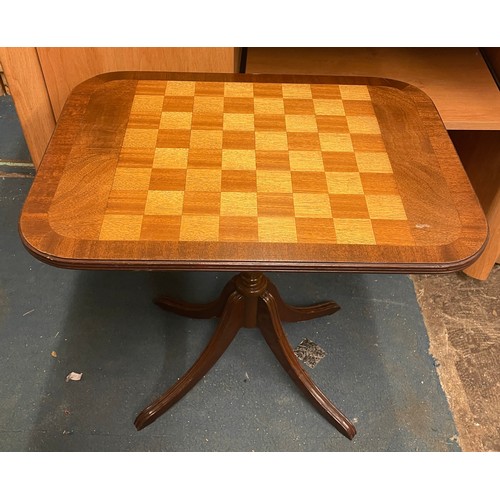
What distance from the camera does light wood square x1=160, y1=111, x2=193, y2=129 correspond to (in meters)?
1.25

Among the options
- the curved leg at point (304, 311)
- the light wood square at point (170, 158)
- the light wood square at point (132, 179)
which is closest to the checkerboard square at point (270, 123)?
the light wood square at point (170, 158)

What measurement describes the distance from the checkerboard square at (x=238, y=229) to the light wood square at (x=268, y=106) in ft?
1.34

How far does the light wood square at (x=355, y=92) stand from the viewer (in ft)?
4.48

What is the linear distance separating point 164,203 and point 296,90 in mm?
566

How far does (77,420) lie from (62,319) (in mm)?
386

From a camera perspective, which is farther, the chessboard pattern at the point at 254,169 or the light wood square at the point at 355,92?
the light wood square at the point at 355,92

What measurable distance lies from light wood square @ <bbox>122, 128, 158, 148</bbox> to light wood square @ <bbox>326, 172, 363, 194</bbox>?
420 mm

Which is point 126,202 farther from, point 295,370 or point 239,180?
point 295,370

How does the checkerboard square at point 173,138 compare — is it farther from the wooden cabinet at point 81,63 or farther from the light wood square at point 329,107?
the wooden cabinet at point 81,63

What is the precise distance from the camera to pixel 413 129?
1.27m

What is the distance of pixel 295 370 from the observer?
1520 millimetres

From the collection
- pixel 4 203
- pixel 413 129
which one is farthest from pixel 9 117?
pixel 413 129

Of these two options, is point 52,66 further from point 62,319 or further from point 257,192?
point 257,192

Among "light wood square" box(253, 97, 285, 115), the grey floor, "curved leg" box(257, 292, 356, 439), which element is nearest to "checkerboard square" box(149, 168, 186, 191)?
"light wood square" box(253, 97, 285, 115)
